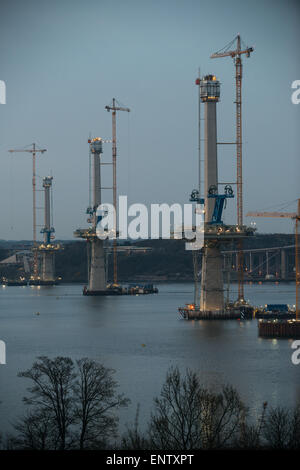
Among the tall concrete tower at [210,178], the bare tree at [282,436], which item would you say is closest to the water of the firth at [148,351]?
the tall concrete tower at [210,178]

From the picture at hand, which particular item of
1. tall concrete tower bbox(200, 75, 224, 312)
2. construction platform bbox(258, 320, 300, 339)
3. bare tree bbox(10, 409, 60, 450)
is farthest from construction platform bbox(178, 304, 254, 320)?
bare tree bbox(10, 409, 60, 450)

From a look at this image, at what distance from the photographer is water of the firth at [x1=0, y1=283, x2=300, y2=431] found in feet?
128

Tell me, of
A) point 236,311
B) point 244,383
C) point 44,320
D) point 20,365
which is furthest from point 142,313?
point 244,383

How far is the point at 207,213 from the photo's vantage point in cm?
7062

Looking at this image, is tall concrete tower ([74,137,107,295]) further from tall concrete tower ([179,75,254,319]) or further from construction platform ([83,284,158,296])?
tall concrete tower ([179,75,254,319])

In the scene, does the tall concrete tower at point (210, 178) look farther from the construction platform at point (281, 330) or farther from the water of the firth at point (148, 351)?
the construction platform at point (281, 330)

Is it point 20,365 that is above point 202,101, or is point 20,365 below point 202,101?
below

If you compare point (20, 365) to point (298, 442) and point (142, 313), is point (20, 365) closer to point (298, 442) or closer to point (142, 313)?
point (298, 442)

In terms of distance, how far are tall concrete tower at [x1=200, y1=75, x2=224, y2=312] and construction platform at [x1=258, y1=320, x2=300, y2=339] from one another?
375 inches

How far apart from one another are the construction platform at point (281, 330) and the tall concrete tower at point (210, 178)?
952cm

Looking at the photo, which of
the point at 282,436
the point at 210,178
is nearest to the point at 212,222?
the point at 210,178

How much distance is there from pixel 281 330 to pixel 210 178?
1501cm

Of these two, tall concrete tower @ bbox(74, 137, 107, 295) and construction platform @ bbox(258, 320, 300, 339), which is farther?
tall concrete tower @ bbox(74, 137, 107, 295)
